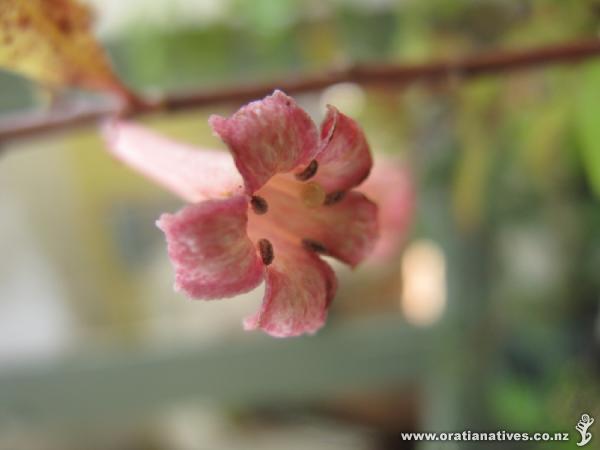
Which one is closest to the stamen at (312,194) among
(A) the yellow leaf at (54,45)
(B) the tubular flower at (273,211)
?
(B) the tubular flower at (273,211)

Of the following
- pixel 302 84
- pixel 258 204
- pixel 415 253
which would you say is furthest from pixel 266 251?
pixel 415 253

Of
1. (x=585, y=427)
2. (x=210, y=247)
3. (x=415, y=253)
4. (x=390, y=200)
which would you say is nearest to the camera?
(x=210, y=247)

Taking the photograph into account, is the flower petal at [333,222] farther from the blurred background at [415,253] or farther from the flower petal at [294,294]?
the blurred background at [415,253]

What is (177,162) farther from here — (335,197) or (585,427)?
(585,427)

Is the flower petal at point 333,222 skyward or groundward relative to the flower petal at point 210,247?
skyward

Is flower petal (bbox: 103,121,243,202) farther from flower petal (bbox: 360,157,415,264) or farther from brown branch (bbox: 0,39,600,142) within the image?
flower petal (bbox: 360,157,415,264)

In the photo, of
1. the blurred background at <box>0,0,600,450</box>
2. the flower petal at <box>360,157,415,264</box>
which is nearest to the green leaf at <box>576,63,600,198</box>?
the blurred background at <box>0,0,600,450</box>
